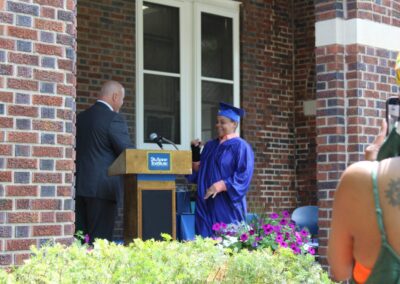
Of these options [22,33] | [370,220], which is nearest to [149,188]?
[22,33]

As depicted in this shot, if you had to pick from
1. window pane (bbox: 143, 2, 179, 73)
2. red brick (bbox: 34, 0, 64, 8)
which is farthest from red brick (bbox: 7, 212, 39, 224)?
window pane (bbox: 143, 2, 179, 73)

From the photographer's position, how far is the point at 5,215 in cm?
565

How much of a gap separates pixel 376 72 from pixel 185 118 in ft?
11.1

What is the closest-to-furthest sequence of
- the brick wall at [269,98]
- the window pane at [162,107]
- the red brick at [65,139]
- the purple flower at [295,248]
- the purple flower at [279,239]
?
the red brick at [65,139]
the purple flower at [295,248]
the purple flower at [279,239]
the window pane at [162,107]
the brick wall at [269,98]

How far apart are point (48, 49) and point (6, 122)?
63 centimetres

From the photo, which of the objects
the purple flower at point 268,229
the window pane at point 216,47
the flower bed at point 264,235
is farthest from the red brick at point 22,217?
the window pane at point 216,47

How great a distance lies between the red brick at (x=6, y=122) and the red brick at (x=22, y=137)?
0.18ft

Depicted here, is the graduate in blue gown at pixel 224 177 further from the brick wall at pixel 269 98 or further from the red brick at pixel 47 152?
the brick wall at pixel 269 98

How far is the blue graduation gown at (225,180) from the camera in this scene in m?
8.38

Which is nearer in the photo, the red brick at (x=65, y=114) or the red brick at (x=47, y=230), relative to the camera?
the red brick at (x=47, y=230)

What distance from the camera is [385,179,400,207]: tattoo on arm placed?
8.57 ft

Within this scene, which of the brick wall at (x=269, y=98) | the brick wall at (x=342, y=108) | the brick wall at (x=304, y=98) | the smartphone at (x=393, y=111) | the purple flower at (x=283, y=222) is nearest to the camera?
the smartphone at (x=393, y=111)

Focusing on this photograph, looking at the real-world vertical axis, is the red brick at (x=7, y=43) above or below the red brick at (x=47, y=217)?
above

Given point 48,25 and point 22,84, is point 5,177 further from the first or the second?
point 48,25
